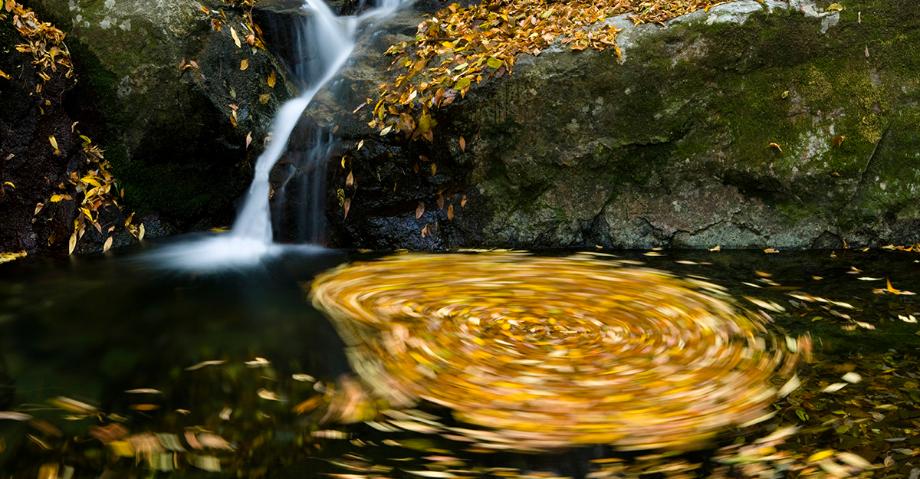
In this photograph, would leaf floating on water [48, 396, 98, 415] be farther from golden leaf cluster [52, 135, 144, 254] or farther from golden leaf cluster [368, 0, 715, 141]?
golden leaf cluster [368, 0, 715, 141]

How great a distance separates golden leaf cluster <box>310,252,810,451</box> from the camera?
2.99m

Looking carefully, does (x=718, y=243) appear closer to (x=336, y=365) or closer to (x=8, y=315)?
(x=336, y=365)

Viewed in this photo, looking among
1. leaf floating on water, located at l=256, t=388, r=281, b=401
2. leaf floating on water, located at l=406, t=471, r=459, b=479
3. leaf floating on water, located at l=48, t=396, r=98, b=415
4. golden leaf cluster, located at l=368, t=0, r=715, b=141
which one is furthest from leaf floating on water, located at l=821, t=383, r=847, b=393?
golden leaf cluster, located at l=368, t=0, r=715, b=141

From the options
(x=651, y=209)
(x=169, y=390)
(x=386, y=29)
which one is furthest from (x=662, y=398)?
(x=386, y=29)

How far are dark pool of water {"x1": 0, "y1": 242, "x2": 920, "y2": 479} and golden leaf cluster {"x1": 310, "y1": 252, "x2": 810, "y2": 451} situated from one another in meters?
0.14

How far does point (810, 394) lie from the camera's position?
3.22 metres

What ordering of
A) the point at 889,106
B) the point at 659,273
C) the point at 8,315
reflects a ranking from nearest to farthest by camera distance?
the point at 8,315 → the point at 659,273 → the point at 889,106

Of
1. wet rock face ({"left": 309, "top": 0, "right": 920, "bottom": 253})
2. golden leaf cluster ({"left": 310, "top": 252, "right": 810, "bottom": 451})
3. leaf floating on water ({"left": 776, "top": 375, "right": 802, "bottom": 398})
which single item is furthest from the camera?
wet rock face ({"left": 309, "top": 0, "right": 920, "bottom": 253})

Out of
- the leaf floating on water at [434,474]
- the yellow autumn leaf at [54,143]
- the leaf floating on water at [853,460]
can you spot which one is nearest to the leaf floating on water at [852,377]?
the leaf floating on water at [853,460]

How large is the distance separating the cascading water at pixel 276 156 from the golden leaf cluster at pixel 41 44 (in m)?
1.89

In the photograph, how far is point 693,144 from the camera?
6.61m

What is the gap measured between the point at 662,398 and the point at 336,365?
1.63 metres

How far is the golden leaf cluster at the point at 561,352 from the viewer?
9.80 feet

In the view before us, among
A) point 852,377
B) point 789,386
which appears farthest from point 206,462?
point 852,377
